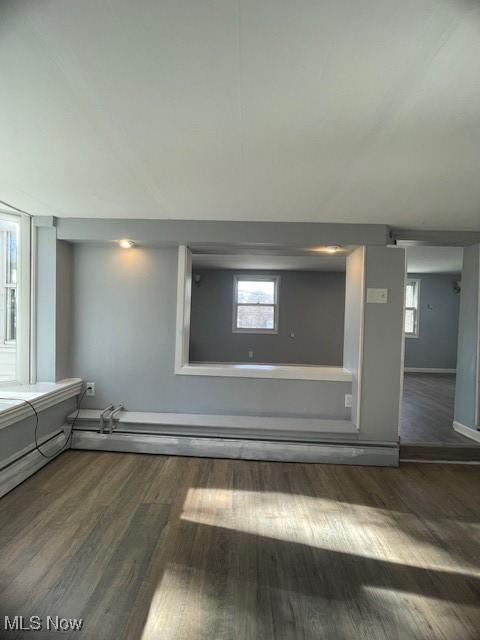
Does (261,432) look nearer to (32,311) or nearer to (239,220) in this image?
(239,220)

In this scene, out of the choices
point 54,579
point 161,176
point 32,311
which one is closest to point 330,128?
point 161,176

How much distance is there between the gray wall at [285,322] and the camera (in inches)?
283

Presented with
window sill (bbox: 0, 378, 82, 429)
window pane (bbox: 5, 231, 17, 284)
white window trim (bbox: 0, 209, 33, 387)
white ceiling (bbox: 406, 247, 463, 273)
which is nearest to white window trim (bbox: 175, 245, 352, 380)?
window sill (bbox: 0, 378, 82, 429)

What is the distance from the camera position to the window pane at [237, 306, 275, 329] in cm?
732

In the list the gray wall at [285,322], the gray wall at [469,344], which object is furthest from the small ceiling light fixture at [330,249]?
the gray wall at [285,322]

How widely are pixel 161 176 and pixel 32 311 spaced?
191 cm

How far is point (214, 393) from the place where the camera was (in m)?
3.16

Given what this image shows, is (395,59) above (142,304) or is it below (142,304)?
above

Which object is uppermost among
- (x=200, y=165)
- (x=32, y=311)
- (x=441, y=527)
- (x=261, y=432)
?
(x=200, y=165)

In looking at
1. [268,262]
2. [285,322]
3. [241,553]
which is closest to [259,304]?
[285,322]

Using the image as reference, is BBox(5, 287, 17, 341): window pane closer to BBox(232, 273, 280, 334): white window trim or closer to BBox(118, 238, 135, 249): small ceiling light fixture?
BBox(118, 238, 135, 249): small ceiling light fixture

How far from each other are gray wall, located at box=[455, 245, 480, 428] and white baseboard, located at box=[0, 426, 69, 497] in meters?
4.04

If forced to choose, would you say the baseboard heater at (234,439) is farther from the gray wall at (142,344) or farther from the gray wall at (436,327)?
the gray wall at (436,327)

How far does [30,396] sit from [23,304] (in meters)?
0.89
